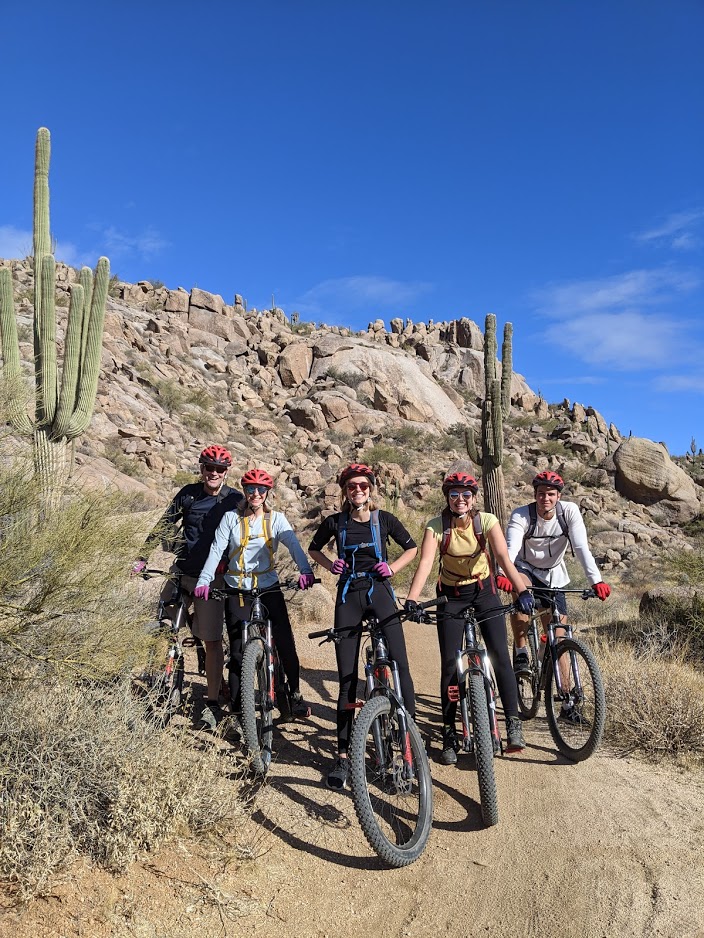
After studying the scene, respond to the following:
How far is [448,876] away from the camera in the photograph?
11.4 ft

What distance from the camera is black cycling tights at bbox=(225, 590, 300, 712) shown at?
4.95 meters

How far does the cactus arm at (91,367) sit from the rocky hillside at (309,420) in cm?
458

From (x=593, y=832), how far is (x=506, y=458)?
2484 cm

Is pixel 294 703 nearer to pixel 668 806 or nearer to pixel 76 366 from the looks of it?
pixel 668 806

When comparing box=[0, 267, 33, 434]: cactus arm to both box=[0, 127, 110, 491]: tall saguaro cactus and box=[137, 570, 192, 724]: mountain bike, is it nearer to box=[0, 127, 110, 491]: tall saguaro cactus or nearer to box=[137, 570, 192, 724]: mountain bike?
box=[0, 127, 110, 491]: tall saguaro cactus

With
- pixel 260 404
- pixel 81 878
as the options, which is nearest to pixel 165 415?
pixel 260 404

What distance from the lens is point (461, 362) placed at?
41.2 m

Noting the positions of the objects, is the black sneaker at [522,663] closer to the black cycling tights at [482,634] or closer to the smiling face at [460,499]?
the black cycling tights at [482,634]

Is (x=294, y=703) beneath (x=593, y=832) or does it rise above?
above

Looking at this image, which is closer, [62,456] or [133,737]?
[133,737]

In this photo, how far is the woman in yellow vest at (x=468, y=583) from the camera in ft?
15.4

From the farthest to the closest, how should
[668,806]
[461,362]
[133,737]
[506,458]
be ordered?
[461,362] → [506,458] → [668,806] → [133,737]

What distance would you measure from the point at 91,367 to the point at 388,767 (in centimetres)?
747

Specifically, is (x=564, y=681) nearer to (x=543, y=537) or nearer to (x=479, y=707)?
(x=543, y=537)
